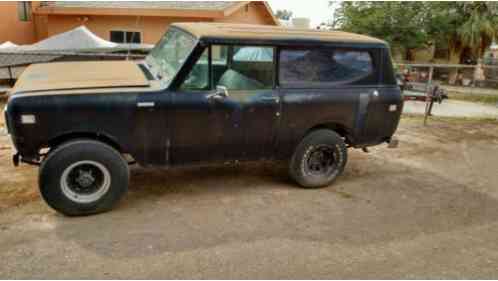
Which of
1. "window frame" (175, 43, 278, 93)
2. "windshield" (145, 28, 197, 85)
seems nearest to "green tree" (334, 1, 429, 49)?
"windshield" (145, 28, 197, 85)

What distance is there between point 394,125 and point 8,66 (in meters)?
10.4

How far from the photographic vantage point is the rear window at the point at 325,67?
4652 millimetres

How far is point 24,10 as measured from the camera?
18062 millimetres

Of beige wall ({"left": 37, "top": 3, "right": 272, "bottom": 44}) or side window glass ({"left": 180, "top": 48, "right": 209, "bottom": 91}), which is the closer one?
side window glass ({"left": 180, "top": 48, "right": 209, "bottom": 91})

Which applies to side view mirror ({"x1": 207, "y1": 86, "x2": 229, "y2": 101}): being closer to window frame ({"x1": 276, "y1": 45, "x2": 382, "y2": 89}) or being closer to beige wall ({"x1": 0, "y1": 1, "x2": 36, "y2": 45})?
window frame ({"x1": 276, "y1": 45, "x2": 382, "y2": 89})

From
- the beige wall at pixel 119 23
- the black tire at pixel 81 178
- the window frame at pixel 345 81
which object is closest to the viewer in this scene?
the black tire at pixel 81 178

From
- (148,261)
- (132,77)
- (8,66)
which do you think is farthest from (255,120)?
(8,66)

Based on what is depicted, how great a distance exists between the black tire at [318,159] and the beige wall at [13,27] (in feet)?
57.2

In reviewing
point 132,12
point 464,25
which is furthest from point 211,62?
point 464,25

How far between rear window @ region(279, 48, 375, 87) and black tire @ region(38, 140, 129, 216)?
205cm

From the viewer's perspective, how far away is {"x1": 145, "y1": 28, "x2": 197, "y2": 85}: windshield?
4.30 m

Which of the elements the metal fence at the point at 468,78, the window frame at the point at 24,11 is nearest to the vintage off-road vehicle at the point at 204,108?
the metal fence at the point at 468,78

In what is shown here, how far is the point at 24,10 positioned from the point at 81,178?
689 inches

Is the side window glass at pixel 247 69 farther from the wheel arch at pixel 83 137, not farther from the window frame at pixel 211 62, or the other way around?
the wheel arch at pixel 83 137
